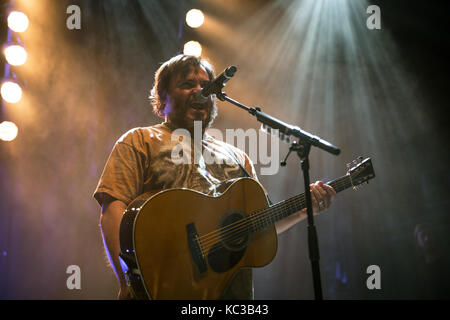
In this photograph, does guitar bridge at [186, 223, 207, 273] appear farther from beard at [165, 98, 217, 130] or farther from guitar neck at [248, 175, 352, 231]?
beard at [165, 98, 217, 130]

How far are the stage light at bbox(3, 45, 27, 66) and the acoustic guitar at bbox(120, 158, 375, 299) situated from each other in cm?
376

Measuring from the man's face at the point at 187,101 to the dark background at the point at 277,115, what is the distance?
248 cm

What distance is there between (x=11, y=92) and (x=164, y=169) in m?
3.50

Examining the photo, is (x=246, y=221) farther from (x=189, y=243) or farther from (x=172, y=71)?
(x=172, y=71)

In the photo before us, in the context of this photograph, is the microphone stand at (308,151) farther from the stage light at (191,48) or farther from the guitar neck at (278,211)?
the stage light at (191,48)

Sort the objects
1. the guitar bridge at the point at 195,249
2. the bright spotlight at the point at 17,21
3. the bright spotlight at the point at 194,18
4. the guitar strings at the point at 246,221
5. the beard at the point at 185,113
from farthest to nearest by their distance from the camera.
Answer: the bright spotlight at the point at 194,18, the bright spotlight at the point at 17,21, the beard at the point at 185,113, the guitar strings at the point at 246,221, the guitar bridge at the point at 195,249

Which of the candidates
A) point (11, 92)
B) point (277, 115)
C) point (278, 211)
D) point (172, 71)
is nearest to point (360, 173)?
point (278, 211)

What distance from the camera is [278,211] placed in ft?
6.91

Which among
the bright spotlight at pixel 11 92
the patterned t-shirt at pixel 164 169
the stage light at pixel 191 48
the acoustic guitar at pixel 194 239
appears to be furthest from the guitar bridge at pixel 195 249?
the bright spotlight at pixel 11 92

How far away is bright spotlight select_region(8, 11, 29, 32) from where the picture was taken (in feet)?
14.0

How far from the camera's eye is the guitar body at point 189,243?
156cm

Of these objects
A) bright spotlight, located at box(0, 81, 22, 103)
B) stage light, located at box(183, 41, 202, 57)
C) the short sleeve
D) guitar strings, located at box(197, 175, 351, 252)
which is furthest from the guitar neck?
bright spotlight, located at box(0, 81, 22, 103)

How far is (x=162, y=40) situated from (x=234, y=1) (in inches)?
47.2

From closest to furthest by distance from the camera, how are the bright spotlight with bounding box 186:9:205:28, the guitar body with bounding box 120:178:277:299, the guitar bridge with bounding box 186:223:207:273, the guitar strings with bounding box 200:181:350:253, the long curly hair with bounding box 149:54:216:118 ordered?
the guitar body with bounding box 120:178:277:299 → the guitar bridge with bounding box 186:223:207:273 → the guitar strings with bounding box 200:181:350:253 → the long curly hair with bounding box 149:54:216:118 → the bright spotlight with bounding box 186:9:205:28
